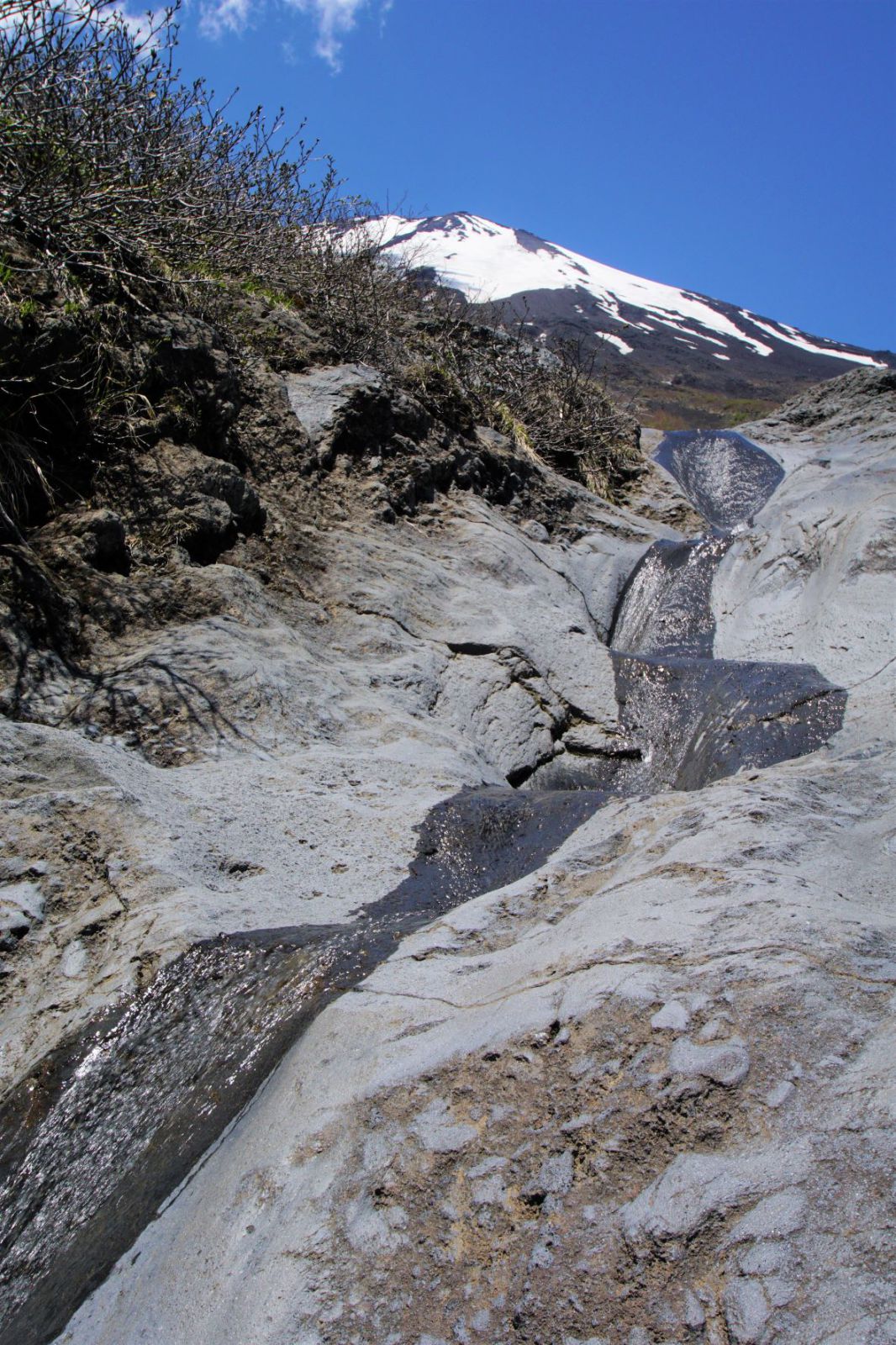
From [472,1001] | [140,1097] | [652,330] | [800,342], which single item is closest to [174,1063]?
[140,1097]

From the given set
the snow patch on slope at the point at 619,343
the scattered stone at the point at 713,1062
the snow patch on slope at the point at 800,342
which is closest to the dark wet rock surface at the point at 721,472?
the scattered stone at the point at 713,1062

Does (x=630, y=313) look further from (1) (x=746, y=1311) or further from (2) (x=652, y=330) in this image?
(1) (x=746, y=1311)

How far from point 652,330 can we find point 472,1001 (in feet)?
121

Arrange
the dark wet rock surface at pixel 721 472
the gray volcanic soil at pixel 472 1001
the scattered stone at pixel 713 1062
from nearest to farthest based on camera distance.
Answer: the gray volcanic soil at pixel 472 1001, the scattered stone at pixel 713 1062, the dark wet rock surface at pixel 721 472

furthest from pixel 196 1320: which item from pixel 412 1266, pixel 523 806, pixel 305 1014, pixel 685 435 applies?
pixel 685 435

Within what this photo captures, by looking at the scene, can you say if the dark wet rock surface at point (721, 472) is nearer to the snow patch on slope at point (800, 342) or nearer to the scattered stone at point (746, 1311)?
the scattered stone at point (746, 1311)

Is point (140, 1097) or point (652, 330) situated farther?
point (652, 330)

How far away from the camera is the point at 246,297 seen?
6887 mm

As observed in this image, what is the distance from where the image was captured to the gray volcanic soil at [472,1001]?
1.50 meters

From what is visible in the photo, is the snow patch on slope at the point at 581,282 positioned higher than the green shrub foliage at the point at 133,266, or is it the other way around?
the snow patch on slope at the point at 581,282

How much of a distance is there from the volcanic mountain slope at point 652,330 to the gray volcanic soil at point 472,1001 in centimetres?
1450

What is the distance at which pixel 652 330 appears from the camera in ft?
118

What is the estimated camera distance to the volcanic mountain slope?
24500mm

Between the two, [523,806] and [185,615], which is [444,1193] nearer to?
[523,806]
